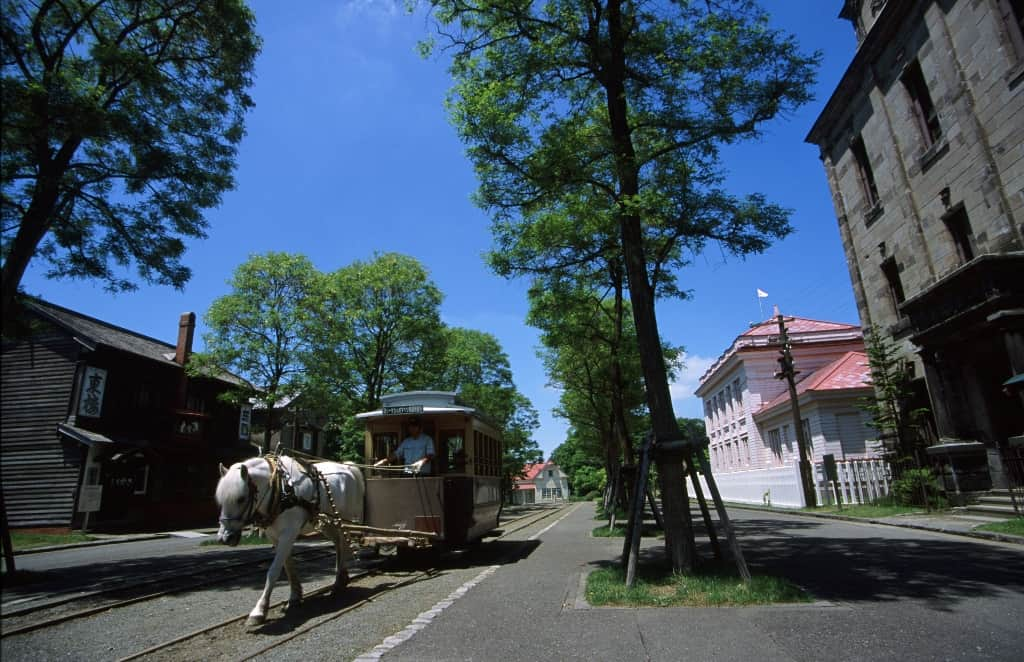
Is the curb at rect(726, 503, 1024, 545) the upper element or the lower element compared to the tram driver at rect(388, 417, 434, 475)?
lower

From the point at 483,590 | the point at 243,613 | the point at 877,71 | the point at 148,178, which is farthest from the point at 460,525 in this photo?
the point at 877,71

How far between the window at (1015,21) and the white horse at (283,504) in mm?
19177

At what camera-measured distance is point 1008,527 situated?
1070cm

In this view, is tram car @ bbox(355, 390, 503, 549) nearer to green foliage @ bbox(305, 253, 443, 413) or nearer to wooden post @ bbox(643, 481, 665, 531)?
wooden post @ bbox(643, 481, 665, 531)

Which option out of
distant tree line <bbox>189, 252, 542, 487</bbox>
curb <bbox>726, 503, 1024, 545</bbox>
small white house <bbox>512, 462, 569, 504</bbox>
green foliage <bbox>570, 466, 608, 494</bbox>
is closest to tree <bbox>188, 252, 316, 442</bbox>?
distant tree line <bbox>189, 252, 542, 487</bbox>

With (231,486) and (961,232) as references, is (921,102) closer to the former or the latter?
(961,232)

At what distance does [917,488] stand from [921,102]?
1264cm

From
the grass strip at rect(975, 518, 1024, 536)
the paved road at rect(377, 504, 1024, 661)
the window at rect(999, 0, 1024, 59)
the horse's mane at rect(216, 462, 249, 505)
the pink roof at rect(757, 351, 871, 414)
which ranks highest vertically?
the window at rect(999, 0, 1024, 59)

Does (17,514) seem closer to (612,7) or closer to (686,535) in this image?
(686,535)

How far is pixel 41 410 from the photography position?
2261 centimetres

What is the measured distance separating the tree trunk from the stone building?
33.4 ft

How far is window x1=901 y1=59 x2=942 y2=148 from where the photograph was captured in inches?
694

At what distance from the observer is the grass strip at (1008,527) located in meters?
10.1

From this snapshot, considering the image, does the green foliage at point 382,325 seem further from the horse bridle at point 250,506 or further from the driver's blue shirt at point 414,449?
the horse bridle at point 250,506
